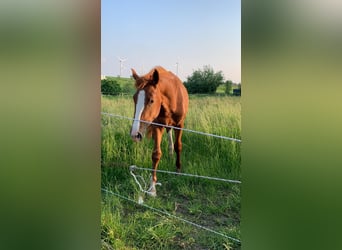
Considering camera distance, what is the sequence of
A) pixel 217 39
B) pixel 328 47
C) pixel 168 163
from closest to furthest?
pixel 328 47 < pixel 217 39 < pixel 168 163

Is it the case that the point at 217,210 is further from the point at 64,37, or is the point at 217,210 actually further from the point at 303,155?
the point at 64,37

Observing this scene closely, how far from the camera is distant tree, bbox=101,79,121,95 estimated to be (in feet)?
8.14

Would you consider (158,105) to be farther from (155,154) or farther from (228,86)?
(228,86)

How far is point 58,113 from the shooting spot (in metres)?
2.54

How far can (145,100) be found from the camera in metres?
2.44

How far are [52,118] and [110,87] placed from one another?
1.61 ft

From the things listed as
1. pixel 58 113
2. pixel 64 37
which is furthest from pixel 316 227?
pixel 64 37

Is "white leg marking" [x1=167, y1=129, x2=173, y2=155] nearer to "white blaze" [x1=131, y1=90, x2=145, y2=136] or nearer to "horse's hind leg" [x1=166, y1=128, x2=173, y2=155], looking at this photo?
"horse's hind leg" [x1=166, y1=128, x2=173, y2=155]

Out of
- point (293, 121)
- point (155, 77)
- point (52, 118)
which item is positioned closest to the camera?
point (293, 121)

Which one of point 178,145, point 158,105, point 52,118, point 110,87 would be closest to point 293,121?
point 178,145

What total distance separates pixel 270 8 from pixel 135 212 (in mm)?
1621

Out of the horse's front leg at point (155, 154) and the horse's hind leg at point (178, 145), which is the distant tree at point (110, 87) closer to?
the horse's front leg at point (155, 154)

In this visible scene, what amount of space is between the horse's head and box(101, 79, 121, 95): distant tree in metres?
0.14

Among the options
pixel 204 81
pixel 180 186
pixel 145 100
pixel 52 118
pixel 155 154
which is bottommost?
pixel 180 186
